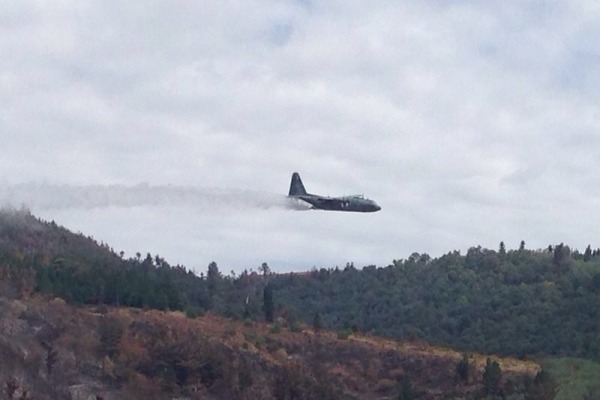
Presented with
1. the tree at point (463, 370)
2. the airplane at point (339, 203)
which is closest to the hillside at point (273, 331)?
the tree at point (463, 370)

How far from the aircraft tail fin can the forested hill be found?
30921mm

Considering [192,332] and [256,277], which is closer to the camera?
[192,332]

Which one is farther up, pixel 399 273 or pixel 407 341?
pixel 399 273

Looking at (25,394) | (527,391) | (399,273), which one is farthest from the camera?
(399,273)

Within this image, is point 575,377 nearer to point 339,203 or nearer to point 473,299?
point 339,203

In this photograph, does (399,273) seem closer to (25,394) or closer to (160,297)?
(160,297)

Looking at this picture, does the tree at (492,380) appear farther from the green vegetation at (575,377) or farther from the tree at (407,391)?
the tree at (407,391)

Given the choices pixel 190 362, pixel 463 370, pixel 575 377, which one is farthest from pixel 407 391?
pixel 190 362

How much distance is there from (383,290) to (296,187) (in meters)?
78.7

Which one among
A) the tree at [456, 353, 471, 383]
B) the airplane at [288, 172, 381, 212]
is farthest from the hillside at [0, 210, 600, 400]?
the airplane at [288, 172, 381, 212]

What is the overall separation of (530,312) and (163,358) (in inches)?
2142

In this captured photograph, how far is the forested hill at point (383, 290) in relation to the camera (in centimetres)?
11975

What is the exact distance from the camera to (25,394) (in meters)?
84.1

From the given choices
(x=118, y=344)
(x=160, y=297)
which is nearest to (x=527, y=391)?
(x=118, y=344)
